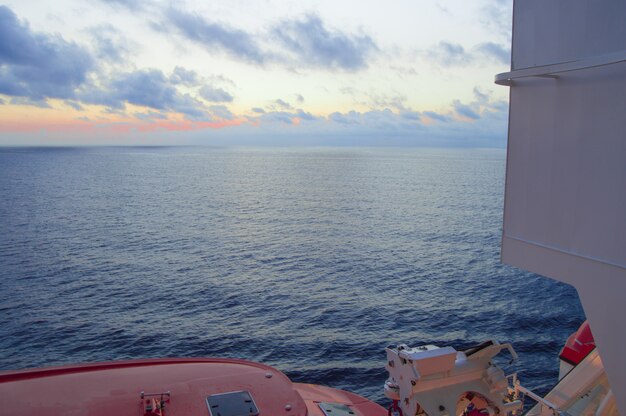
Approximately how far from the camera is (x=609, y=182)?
6859mm

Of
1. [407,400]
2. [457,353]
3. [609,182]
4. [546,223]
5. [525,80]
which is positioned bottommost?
[407,400]

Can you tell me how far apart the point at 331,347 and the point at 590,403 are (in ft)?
72.2

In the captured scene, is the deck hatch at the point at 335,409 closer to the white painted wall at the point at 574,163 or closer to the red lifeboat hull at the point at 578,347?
the red lifeboat hull at the point at 578,347

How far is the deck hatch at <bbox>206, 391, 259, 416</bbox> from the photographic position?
1211cm

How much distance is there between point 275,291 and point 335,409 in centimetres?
2832

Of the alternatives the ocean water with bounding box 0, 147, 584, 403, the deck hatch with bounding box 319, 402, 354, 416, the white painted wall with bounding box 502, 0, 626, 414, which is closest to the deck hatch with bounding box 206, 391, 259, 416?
the deck hatch with bounding box 319, 402, 354, 416

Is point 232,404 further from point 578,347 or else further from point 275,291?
point 275,291

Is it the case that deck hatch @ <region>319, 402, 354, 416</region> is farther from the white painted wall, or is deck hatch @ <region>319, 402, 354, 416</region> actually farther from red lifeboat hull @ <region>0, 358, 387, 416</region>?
the white painted wall

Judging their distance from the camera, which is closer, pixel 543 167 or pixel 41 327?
pixel 543 167

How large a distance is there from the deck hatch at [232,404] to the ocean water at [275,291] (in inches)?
647

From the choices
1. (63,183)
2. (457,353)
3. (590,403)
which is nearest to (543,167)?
(457,353)

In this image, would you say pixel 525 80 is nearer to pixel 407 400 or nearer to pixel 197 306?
pixel 407 400

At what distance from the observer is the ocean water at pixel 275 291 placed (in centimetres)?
3247

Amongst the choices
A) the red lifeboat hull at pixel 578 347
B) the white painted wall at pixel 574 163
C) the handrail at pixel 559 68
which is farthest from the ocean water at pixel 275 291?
the handrail at pixel 559 68
